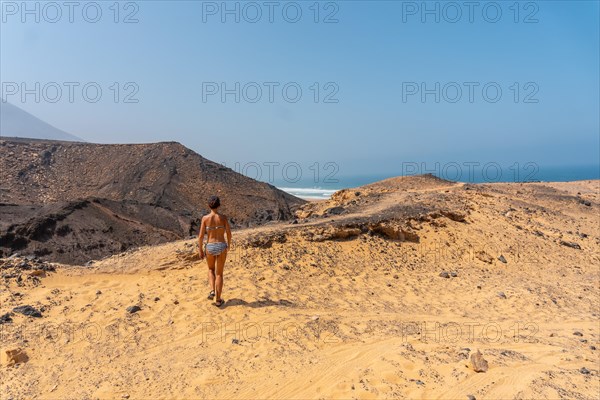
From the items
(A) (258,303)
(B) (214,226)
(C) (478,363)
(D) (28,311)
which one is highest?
(B) (214,226)

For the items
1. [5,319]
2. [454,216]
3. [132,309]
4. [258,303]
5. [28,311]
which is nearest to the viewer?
[5,319]

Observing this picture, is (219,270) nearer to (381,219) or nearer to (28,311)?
(28,311)

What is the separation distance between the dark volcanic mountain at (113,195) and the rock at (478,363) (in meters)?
8.60

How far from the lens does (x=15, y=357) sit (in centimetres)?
464

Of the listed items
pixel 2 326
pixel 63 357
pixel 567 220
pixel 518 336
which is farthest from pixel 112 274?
pixel 567 220

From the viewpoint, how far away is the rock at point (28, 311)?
5570 mm

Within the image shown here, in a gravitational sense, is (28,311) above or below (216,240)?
below

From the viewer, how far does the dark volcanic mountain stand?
34.8 ft

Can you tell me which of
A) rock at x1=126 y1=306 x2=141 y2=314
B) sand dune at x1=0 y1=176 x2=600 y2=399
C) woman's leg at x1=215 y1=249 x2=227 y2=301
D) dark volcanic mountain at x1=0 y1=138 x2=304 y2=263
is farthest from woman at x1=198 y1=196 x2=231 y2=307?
dark volcanic mountain at x1=0 y1=138 x2=304 y2=263

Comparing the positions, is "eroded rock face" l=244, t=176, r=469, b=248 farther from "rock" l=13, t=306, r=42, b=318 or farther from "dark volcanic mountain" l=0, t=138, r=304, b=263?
"rock" l=13, t=306, r=42, b=318

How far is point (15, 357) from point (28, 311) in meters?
1.10

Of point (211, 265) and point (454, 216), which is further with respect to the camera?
point (454, 216)

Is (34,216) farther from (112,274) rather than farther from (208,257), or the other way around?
(208,257)

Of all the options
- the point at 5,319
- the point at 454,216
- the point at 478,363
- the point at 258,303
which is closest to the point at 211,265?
the point at 258,303
